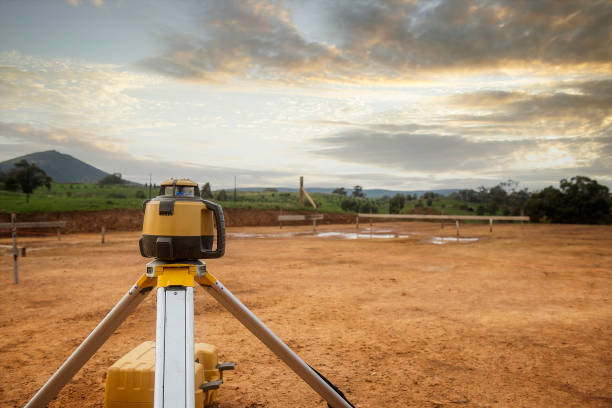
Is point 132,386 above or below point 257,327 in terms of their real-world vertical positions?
below

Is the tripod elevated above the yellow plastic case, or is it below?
above

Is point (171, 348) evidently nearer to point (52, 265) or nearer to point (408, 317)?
point (408, 317)

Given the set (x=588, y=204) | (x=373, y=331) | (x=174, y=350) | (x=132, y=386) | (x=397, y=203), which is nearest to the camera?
(x=174, y=350)

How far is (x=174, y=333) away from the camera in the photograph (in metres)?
1.58

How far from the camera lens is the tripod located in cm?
153

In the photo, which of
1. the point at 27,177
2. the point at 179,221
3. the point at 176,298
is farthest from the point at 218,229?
the point at 27,177

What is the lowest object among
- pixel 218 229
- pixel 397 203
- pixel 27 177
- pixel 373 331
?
pixel 373 331

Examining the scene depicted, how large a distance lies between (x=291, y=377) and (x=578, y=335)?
13.3ft

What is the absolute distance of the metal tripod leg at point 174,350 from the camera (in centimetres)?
152

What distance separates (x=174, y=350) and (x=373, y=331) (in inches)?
163

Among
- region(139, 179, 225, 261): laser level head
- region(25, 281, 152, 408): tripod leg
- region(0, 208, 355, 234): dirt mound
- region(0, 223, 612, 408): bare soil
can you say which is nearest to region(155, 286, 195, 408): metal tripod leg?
region(139, 179, 225, 261): laser level head

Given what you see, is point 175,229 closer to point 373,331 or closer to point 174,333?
point 174,333

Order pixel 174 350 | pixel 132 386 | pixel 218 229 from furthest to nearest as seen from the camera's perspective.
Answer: pixel 132 386 < pixel 218 229 < pixel 174 350

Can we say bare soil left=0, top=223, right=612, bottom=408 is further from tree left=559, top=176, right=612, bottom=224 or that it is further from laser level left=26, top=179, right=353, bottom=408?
tree left=559, top=176, right=612, bottom=224
